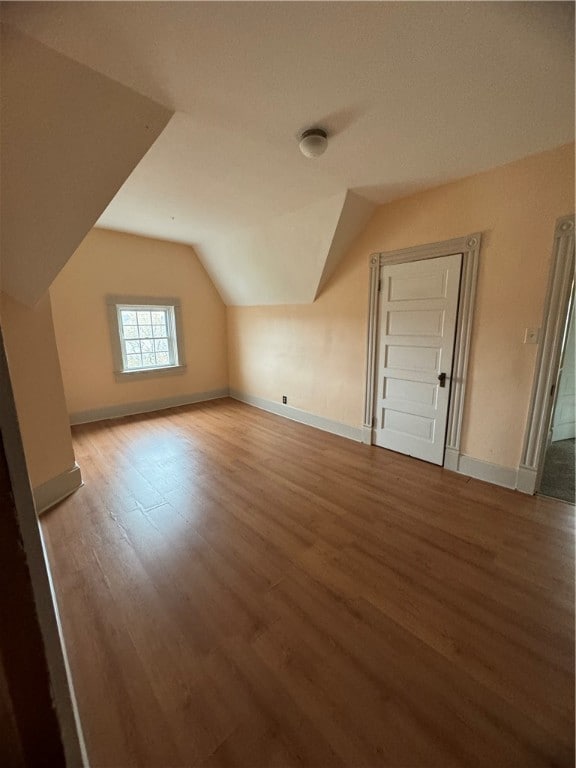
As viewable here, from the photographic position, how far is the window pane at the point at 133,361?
15.4 ft

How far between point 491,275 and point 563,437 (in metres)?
2.64

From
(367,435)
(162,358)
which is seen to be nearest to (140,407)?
(162,358)

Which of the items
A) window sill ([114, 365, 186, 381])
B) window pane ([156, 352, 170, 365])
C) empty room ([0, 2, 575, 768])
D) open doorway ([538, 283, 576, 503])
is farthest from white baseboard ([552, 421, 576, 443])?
window pane ([156, 352, 170, 365])

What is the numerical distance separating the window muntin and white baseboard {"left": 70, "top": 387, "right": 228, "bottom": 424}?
551 millimetres

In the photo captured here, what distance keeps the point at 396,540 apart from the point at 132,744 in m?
1.59

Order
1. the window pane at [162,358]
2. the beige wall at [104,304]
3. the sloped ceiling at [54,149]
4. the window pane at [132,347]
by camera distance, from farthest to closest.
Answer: the window pane at [162,358] → the window pane at [132,347] → the beige wall at [104,304] → the sloped ceiling at [54,149]

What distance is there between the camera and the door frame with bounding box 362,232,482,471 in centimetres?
256

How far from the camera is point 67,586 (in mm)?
1643

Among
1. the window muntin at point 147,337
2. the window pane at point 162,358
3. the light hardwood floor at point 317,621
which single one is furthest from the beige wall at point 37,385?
the window pane at point 162,358

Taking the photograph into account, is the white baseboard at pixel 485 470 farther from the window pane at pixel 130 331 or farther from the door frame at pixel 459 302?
the window pane at pixel 130 331

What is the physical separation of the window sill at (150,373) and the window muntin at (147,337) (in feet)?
0.14

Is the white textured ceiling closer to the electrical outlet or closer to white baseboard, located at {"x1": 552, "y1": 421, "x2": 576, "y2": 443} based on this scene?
the electrical outlet

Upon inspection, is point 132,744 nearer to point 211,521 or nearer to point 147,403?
point 211,521

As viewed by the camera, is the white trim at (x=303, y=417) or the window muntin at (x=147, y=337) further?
the window muntin at (x=147, y=337)
